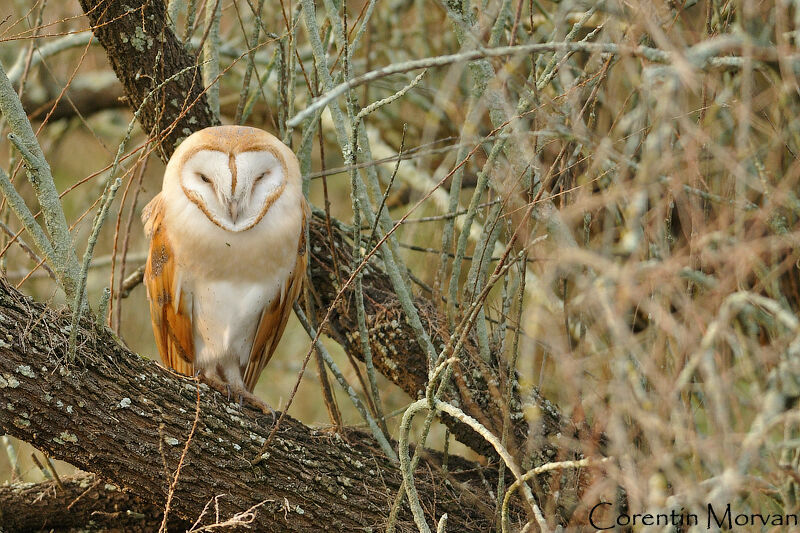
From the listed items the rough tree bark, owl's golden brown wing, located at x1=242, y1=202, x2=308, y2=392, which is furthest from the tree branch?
the rough tree bark

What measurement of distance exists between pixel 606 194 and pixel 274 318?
1707 millimetres

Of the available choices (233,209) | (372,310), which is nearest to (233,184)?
(233,209)

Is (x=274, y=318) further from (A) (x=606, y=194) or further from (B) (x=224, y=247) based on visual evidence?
(A) (x=606, y=194)

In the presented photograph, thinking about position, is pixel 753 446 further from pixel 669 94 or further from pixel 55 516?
pixel 55 516

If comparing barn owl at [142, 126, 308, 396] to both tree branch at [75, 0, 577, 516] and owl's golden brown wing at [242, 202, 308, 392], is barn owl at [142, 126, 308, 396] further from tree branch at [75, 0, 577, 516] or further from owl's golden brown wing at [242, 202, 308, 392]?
tree branch at [75, 0, 577, 516]

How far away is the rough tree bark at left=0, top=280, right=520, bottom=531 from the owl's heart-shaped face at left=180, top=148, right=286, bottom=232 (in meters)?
0.67

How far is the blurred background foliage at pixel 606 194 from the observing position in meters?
1.49

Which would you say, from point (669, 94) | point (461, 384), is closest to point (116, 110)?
point (461, 384)

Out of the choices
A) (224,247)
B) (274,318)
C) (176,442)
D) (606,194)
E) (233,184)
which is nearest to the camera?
(606,194)

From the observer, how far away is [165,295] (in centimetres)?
329

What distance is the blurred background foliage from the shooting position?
4.88 feet

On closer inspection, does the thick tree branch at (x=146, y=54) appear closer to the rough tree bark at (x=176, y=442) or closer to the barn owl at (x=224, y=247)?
the barn owl at (x=224, y=247)

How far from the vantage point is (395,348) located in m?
3.23

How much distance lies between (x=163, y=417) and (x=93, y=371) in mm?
238
